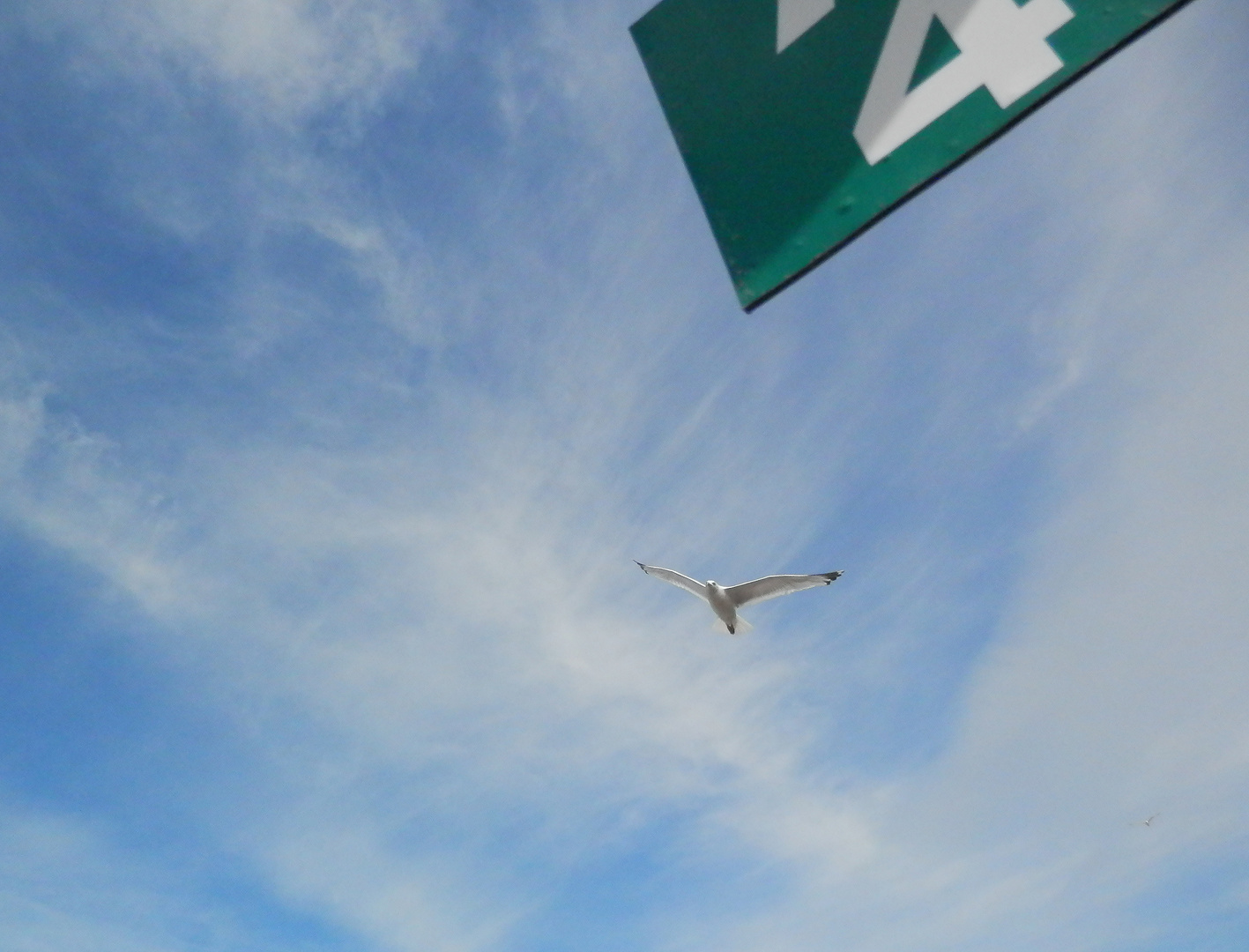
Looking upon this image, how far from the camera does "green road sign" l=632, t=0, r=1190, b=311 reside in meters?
2.20

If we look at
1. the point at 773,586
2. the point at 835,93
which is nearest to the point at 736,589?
the point at 773,586

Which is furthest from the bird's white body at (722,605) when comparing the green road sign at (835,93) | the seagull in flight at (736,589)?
the green road sign at (835,93)

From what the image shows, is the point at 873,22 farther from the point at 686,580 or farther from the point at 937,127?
the point at 686,580

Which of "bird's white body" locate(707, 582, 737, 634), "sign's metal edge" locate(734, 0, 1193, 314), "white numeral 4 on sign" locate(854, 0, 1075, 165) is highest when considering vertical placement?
"bird's white body" locate(707, 582, 737, 634)

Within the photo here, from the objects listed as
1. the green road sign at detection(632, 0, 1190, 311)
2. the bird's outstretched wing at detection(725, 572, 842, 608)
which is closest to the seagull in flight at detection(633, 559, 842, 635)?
the bird's outstretched wing at detection(725, 572, 842, 608)

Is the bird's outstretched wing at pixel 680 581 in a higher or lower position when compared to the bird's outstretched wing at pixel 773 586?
higher

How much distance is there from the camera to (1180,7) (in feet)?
6.34

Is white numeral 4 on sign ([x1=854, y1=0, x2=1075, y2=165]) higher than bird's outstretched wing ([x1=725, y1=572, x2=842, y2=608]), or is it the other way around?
bird's outstretched wing ([x1=725, y1=572, x2=842, y2=608])

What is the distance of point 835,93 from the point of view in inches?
105

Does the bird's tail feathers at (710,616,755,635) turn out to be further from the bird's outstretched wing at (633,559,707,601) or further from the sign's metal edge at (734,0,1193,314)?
the sign's metal edge at (734,0,1193,314)

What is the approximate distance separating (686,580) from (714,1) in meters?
19.2

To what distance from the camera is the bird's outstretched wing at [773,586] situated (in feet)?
55.1

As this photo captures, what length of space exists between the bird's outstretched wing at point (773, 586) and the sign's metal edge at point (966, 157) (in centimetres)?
Result: 1474

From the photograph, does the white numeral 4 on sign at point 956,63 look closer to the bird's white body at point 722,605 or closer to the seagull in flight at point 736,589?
the seagull in flight at point 736,589
